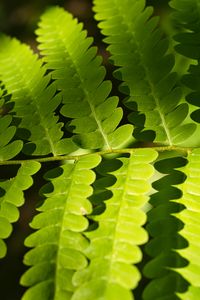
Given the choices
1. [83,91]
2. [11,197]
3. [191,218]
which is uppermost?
[83,91]

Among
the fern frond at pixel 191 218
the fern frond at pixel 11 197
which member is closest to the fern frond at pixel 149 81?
the fern frond at pixel 191 218

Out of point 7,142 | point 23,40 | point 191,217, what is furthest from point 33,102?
point 23,40

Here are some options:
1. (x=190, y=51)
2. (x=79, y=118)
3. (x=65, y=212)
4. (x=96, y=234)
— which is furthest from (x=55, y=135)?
(x=190, y=51)

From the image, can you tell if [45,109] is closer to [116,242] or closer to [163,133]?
[163,133]

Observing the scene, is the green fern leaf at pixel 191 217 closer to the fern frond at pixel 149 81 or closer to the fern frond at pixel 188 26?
the fern frond at pixel 149 81

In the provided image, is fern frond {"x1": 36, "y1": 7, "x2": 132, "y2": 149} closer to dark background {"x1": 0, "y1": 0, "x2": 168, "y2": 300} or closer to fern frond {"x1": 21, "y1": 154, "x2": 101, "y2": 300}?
fern frond {"x1": 21, "y1": 154, "x2": 101, "y2": 300}

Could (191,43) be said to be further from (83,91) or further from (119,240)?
(119,240)

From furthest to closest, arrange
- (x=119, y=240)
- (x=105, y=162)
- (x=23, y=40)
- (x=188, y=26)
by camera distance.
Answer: (x=23, y=40) < (x=188, y=26) < (x=105, y=162) < (x=119, y=240)
